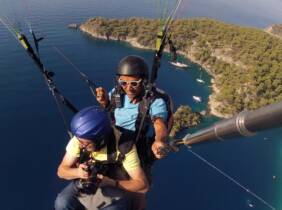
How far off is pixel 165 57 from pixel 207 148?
2896 centimetres

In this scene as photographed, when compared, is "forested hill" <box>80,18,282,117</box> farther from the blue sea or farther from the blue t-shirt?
the blue t-shirt

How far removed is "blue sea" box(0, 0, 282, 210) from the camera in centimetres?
4147

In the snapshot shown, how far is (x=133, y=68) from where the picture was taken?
4.71 m

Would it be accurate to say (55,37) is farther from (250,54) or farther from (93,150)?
(93,150)

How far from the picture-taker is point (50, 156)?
151 ft

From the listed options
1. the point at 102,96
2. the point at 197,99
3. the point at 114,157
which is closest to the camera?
the point at 114,157

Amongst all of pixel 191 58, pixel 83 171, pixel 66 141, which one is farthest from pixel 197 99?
pixel 83 171

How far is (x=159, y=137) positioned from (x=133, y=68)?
1139 millimetres

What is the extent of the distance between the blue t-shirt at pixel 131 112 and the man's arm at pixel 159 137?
114 mm

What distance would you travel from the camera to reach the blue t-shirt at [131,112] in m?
4.61

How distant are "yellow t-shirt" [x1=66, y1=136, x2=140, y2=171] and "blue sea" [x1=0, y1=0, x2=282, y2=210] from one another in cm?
2430

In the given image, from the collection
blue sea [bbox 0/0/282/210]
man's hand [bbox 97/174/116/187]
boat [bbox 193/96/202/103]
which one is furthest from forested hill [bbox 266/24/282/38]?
man's hand [bbox 97/174/116/187]

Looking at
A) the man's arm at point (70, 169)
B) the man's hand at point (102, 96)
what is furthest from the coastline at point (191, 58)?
the man's arm at point (70, 169)

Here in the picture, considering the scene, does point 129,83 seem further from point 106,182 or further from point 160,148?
point 106,182
